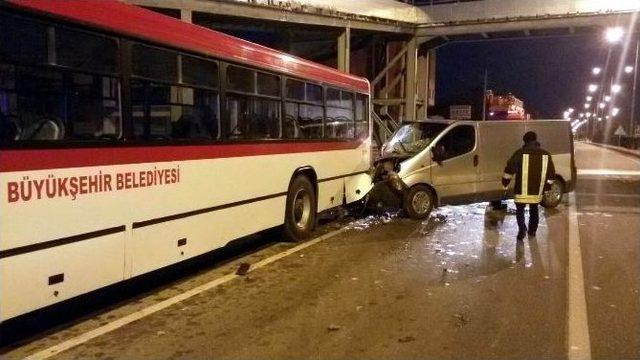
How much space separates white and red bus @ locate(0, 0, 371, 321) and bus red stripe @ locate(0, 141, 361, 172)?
11 millimetres

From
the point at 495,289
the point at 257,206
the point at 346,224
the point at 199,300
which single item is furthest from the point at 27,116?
the point at 346,224

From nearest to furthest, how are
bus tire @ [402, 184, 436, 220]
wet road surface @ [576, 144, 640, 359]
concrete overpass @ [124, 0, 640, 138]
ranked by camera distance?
wet road surface @ [576, 144, 640, 359] < bus tire @ [402, 184, 436, 220] < concrete overpass @ [124, 0, 640, 138]

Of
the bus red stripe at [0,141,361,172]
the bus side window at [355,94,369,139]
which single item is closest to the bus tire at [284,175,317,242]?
the bus red stripe at [0,141,361,172]

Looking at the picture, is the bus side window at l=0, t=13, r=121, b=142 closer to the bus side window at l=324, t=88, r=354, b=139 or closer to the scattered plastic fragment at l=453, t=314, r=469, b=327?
the scattered plastic fragment at l=453, t=314, r=469, b=327

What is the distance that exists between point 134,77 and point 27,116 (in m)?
1.35

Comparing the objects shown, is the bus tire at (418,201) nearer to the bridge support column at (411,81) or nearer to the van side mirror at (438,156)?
the van side mirror at (438,156)

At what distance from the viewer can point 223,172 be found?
24.3 ft

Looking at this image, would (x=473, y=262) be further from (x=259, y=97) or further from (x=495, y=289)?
(x=259, y=97)

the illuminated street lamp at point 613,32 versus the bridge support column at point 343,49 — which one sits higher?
the illuminated street lamp at point 613,32

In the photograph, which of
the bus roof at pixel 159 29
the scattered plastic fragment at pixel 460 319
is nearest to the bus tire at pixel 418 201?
the bus roof at pixel 159 29

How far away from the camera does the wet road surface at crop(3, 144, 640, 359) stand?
5.06 metres

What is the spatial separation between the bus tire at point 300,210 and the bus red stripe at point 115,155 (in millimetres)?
885

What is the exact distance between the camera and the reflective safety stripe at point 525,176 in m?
9.48

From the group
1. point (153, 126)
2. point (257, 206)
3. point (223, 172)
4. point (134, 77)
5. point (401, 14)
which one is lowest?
point (257, 206)
